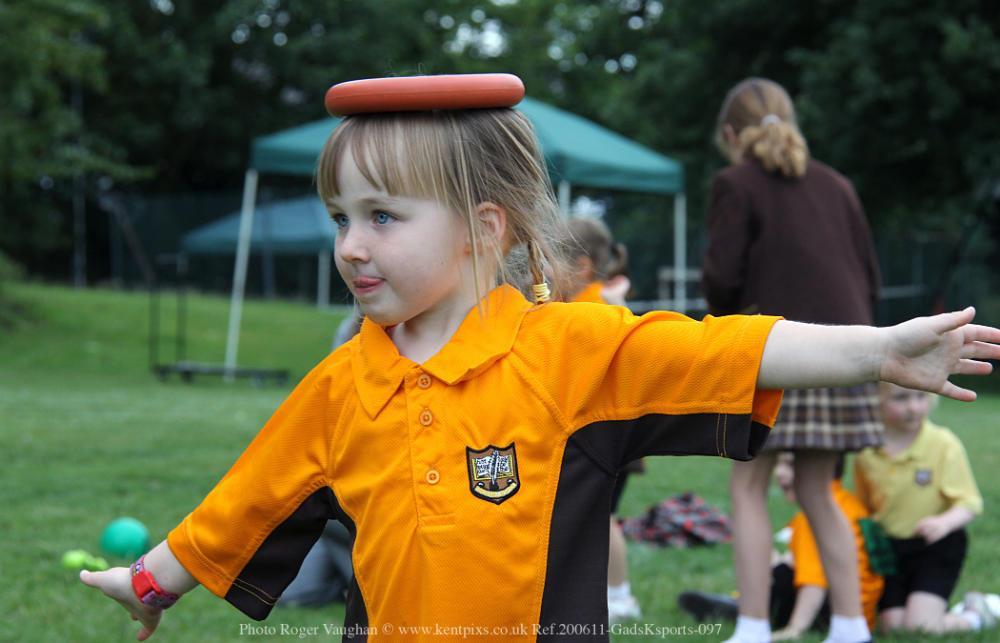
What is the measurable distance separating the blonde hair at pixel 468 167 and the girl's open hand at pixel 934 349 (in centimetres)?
69

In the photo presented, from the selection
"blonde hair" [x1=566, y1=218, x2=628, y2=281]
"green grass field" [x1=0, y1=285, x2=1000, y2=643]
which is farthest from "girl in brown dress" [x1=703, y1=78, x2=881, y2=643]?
"blonde hair" [x1=566, y1=218, x2=628, y2=281]

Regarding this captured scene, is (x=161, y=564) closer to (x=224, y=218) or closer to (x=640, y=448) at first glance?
(x=640, y=448)

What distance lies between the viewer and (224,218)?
30.8 meters

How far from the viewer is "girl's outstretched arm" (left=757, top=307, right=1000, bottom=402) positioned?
6.56 feet

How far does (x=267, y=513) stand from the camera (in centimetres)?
247

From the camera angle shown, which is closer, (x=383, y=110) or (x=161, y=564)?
(x=383, y=110)

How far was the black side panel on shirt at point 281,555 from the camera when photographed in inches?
96.9

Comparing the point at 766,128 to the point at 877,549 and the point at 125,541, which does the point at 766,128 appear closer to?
the point at 877,549

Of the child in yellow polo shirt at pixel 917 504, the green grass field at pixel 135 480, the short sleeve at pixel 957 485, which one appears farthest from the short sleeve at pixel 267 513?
the short sleeve at pixel 957 485

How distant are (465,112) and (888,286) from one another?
23.6m

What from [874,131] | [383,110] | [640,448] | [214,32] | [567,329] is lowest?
[640,448]

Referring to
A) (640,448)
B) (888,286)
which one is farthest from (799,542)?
(888,286)

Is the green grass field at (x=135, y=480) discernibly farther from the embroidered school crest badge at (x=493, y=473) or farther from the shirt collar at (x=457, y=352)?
the embroidered school crest badge at (x=493, y=473)

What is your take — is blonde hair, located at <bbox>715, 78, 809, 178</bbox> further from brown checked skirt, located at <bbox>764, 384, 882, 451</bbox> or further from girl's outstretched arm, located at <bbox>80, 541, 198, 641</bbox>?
girl's outstretched arm, located at <bbox>80, 541, 198, 641</bbox>
